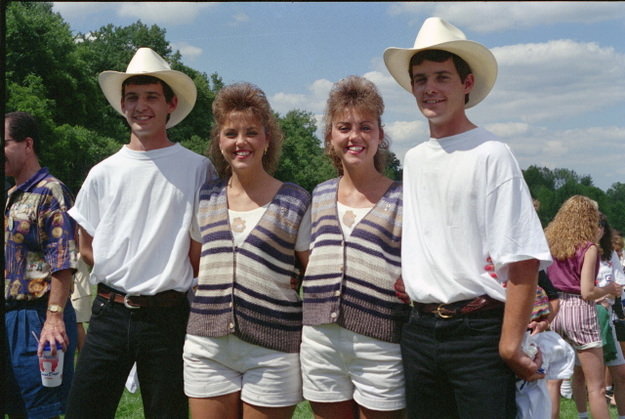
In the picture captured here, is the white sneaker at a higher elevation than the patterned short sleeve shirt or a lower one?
lower

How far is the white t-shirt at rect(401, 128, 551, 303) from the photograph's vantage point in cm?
308

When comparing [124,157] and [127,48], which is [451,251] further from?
[127,48]

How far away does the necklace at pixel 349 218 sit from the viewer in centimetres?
365

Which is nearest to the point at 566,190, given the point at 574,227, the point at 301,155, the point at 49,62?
the point at 49,62

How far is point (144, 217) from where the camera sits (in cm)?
399

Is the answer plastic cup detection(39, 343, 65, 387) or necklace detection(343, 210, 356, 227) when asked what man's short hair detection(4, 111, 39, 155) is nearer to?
plastic cup detection(39, 343, 65, 387)

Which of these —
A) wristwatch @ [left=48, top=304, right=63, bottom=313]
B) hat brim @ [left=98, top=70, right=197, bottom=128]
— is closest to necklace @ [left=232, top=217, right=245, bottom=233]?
hat brim @ [left=98, top=70, right=197, bottom=128]

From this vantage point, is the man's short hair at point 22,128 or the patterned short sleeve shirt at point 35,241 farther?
the man's short hair at point 22,128

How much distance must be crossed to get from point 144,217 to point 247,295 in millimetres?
767

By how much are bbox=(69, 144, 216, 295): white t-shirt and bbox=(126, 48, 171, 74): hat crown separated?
451 mm

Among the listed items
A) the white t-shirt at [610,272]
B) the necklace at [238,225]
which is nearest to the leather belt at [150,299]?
the necklace at [238,225]

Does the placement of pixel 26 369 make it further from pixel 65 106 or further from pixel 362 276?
pixel 65 106

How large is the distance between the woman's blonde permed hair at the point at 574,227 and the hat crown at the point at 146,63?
4224 mm

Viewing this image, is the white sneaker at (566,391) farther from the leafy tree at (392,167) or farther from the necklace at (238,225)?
the necklace at (238,225)
